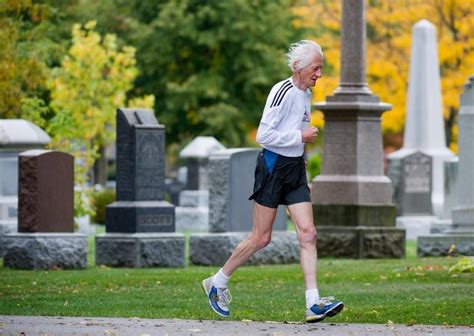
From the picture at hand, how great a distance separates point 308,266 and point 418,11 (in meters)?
32.3

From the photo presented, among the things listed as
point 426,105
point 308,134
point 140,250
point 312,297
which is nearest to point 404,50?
point 426,105

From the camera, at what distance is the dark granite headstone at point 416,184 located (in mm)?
29297

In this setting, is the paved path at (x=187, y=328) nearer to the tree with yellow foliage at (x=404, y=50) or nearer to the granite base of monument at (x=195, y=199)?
the granite base of monument at (x=195, y=199)

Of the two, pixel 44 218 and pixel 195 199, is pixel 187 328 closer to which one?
pixel 44 218

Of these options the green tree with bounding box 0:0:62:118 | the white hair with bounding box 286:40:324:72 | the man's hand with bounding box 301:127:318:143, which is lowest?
the man's hand with bounding box 301:127:318:143

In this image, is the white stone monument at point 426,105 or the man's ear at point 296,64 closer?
the man's ear at point 296,64

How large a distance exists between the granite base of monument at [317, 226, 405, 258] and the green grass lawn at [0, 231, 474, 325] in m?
0.97

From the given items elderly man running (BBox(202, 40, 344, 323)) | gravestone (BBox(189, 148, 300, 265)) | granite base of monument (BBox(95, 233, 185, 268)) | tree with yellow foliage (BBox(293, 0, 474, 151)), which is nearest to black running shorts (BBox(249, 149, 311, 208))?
elderly man running (BBox(202, 40, 344, 323))

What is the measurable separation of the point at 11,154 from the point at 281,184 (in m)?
10.1

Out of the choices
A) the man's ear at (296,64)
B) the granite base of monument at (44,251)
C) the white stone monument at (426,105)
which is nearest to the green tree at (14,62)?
the granite base of monument at (44,251)

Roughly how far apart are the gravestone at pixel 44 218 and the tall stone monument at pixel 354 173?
3.64 metres

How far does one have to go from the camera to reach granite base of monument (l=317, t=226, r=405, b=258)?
19.9m

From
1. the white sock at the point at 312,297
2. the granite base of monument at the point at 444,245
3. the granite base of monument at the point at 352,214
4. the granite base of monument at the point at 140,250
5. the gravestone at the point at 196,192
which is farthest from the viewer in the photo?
the gravestone at the point at 196,192

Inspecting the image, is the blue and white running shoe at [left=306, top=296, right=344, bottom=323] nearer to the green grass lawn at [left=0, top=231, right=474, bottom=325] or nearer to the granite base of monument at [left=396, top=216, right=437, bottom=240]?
the green grass lawn at [left=0, top=231, right=474, bottom=325]
